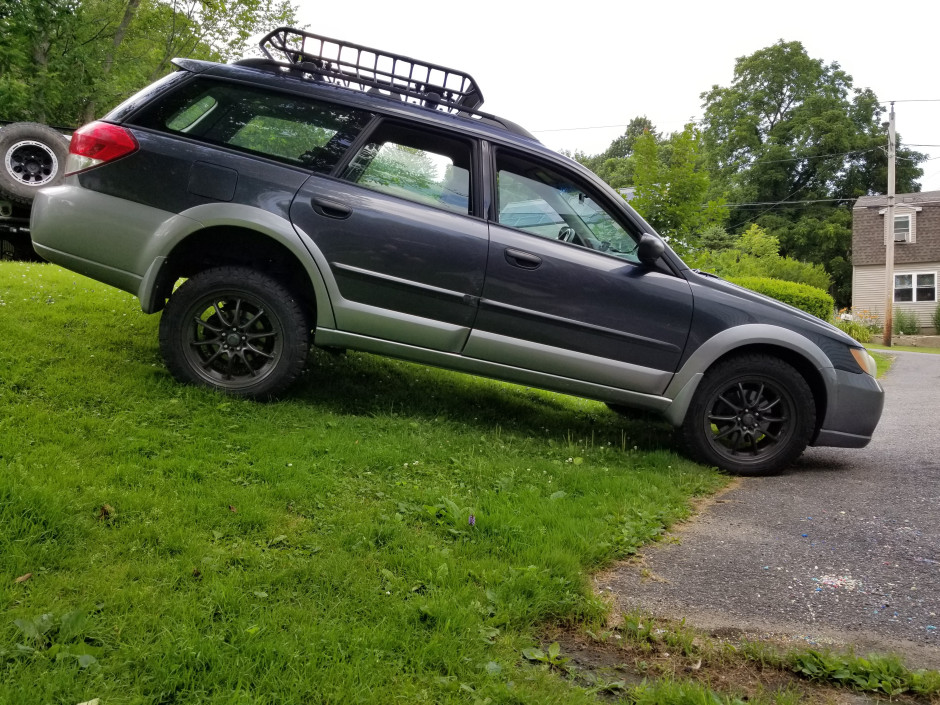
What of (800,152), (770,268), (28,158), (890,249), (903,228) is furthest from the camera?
(800,152)

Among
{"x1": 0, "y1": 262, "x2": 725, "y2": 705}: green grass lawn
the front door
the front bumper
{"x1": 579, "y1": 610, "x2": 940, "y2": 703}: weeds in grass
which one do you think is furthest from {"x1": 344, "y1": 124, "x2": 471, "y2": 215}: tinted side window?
{"x1": 579, "y1": 610, "x2": 940, "y2": 703}: weeds in grass

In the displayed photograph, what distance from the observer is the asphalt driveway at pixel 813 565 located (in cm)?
274

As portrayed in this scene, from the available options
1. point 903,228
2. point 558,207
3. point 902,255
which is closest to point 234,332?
point 558,207

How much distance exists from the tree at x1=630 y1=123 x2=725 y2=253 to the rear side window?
17.1 ft

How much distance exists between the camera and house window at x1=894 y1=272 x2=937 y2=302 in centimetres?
3281

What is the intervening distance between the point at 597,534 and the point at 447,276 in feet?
6.32

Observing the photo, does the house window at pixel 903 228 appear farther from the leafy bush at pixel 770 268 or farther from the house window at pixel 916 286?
the leafy bush at pixel 770 268

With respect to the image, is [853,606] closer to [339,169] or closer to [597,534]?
[597,534]

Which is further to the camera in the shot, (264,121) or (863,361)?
(863,361)

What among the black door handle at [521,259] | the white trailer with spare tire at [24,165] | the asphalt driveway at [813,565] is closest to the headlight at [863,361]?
the asphalt driveway at [813,565]

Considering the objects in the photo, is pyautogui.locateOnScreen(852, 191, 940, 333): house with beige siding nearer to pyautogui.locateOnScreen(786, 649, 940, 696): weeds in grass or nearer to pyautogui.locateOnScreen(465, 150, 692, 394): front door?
pyautogui.locateOnScreen(465, 150, 692, 394): front door

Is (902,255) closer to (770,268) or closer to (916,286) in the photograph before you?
(916,286)

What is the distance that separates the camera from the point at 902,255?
33625 mm

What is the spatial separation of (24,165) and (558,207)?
7336 millimetres
